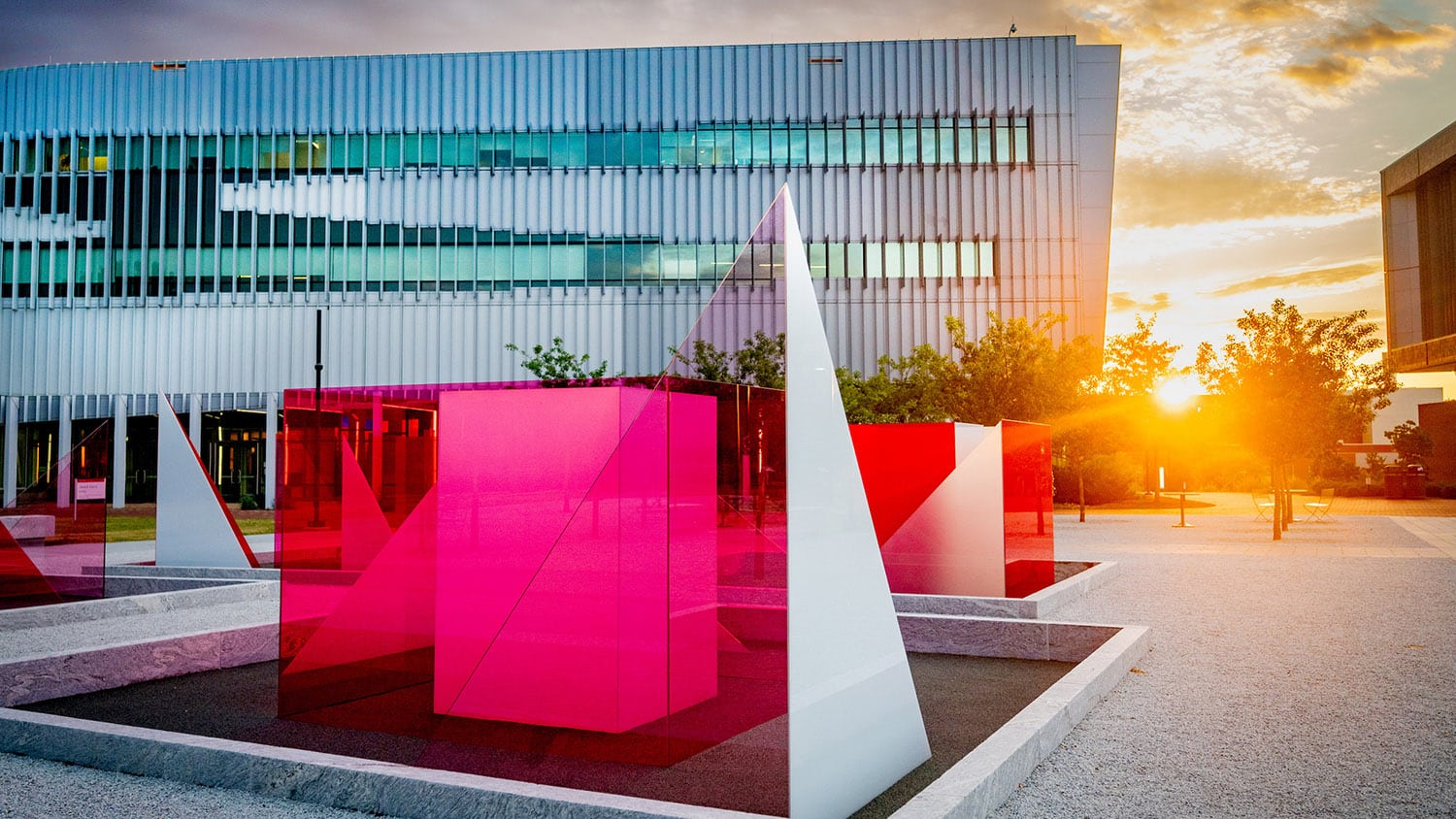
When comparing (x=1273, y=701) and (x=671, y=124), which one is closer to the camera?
(x=1273, y=701)

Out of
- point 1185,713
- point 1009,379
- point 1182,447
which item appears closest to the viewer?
point 1185,713

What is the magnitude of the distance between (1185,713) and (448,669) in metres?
4.64

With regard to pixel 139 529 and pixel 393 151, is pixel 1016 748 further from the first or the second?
pixel 393 151

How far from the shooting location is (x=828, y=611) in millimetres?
4727

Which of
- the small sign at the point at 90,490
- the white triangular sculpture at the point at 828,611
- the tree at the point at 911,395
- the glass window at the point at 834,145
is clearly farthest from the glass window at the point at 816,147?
the white triangular sculpture at the point at 828,611

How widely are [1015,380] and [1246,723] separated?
79.4ft

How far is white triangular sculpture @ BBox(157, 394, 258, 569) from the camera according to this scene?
14633mm

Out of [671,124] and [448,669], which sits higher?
[671,124]

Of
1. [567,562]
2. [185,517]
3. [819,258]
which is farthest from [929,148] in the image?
[567,562]

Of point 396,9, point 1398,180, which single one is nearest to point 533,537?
point 396,9

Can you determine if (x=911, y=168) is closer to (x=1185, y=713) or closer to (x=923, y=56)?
(x=923, y=56)

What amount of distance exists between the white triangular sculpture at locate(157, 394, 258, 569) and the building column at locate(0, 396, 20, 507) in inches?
1276

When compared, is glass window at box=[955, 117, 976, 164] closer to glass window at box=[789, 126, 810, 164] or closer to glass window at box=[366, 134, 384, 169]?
glass window at box=[789, 126, 810, 164]

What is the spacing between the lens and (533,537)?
675 centimetres
